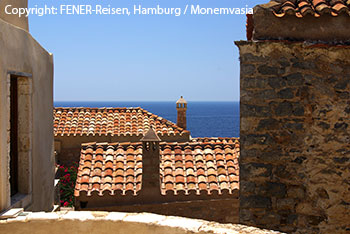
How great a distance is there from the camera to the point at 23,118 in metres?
5.33

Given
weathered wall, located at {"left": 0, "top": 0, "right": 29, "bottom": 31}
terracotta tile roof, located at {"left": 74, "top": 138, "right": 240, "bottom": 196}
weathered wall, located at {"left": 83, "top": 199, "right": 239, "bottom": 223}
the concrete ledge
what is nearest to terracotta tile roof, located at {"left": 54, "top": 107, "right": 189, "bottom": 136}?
terracotta tile roof, located at {"left": 74, "top": 138, "right": 240, "bottom": 196}

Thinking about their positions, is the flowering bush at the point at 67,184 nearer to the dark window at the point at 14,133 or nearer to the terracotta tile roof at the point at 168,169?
the terracotta tile roof at the point at 168,169

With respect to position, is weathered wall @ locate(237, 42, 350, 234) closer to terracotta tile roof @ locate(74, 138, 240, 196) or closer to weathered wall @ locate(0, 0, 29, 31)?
weathered wall @ locate(0, 0, 29, 31)

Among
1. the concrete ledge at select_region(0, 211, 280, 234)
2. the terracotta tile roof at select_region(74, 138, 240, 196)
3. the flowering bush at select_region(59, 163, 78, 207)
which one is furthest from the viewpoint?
the flowering bush at select_region(59, 163, 78, 207)

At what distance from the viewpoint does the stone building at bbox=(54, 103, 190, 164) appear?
1603 centimetres

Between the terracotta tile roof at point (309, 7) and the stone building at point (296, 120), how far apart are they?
12 mm

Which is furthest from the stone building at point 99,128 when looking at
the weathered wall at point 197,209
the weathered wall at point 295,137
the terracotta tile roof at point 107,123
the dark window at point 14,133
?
the weathered wall at point 295,137

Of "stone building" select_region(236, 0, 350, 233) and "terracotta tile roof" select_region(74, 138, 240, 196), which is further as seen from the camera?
"terracotta tile roof" select_region(74, 138, 240, 196)

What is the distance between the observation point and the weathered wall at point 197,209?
934 centimetres

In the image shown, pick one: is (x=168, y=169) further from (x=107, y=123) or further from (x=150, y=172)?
(x=107, y=123)

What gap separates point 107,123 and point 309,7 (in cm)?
1339

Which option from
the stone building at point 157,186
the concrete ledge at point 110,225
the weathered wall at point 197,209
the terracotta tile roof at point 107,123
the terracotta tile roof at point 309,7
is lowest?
the weathered wall at point 197,209

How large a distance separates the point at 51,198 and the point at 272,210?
4.10 m

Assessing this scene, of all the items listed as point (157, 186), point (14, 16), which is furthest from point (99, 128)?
point (14, 16)
